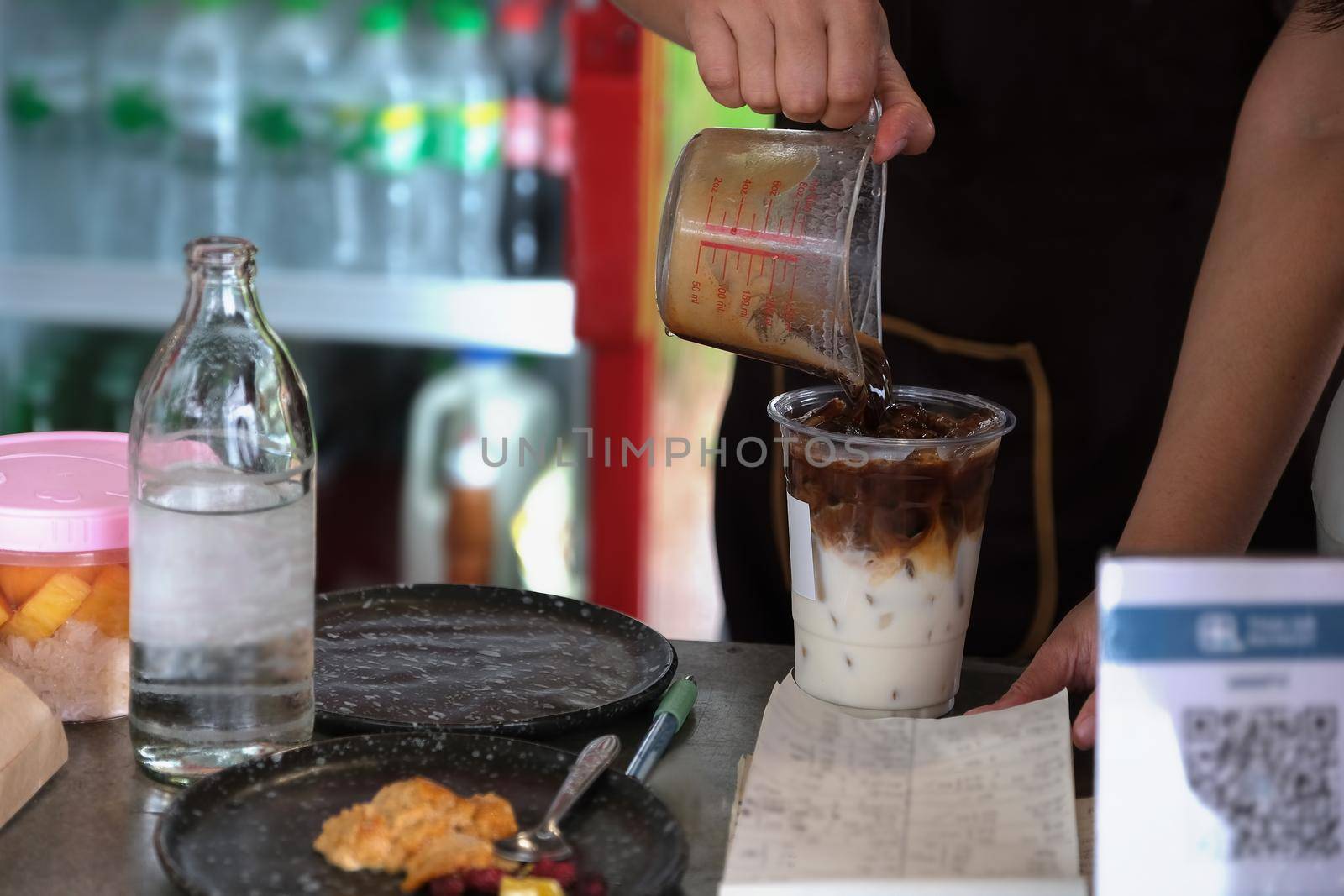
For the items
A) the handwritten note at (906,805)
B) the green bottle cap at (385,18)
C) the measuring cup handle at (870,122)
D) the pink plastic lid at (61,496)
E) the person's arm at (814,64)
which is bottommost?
the handwritten note at (906,805)

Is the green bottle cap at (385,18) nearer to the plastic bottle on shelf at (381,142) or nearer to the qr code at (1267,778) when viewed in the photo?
the plastic bottle on shelf at (381,142)

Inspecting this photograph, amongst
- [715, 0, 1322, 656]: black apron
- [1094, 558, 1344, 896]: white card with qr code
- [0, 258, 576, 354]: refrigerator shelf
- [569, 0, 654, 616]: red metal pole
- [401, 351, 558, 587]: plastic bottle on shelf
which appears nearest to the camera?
[1094, 558, 1344, 896]: white card with qr code

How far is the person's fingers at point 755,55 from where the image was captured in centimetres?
113

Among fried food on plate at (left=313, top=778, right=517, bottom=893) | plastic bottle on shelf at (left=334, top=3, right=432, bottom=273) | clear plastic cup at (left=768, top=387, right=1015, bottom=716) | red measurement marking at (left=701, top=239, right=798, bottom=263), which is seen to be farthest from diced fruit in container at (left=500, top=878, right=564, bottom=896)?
plastic bottle on shelf at (left=334, top=3, right=432, bottom=273)

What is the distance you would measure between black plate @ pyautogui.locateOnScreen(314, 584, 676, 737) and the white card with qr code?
1.38ft

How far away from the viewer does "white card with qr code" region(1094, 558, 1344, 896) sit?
70 centimetres

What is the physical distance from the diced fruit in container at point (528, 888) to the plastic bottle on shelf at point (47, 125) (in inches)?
86.2

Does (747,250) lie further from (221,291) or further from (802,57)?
(221,291)

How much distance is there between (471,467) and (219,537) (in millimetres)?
1782

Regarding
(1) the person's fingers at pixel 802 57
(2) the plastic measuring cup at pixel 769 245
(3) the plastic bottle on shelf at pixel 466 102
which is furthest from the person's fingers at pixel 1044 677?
(3) the plastic bottle on shelf at pixel 466 102

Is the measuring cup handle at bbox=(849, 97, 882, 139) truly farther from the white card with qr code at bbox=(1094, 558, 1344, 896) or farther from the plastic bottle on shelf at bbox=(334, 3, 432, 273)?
the plastic bottle on shelf at bbox=(334, 3, 432, 273)

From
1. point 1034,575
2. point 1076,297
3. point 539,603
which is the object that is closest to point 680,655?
point 539,603

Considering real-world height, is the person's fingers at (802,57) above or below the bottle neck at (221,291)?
above

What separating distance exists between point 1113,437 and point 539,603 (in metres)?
0.68
